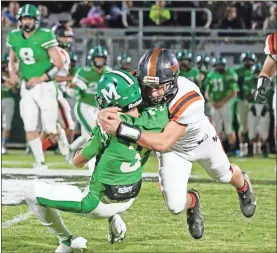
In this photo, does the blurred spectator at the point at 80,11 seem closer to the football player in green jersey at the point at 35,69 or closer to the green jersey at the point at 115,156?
the football player in green jersey at the point at 35,69

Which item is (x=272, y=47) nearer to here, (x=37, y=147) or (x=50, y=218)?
(x=50, y=218)

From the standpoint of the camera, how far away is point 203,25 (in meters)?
11.7

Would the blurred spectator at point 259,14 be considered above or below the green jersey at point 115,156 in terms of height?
below

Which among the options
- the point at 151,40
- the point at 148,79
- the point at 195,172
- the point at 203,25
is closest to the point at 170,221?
the point at 148,79

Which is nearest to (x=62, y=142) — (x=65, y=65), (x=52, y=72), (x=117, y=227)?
(x=65, y=65)

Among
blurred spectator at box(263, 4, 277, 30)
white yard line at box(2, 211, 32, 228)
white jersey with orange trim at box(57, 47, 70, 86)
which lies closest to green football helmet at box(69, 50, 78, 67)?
white jersey with orange trim at box(57, 47, 70, 86)

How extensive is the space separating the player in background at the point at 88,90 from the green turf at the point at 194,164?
0.35m

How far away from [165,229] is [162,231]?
0.07m

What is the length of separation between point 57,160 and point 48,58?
5.04 ft

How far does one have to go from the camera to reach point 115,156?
3879 millimetres

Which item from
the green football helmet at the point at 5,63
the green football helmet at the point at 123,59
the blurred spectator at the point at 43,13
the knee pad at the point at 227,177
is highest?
the knee pad at the point at 227,177

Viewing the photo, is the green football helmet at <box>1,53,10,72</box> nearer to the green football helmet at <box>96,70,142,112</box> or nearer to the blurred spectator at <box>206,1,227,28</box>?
the blurred spectator at <box>206,1,227,28</box>

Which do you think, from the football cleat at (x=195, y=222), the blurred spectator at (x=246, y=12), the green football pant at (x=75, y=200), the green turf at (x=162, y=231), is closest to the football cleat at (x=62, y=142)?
the green turf at (x=162, y=231)

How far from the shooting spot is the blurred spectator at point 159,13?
1104cm
